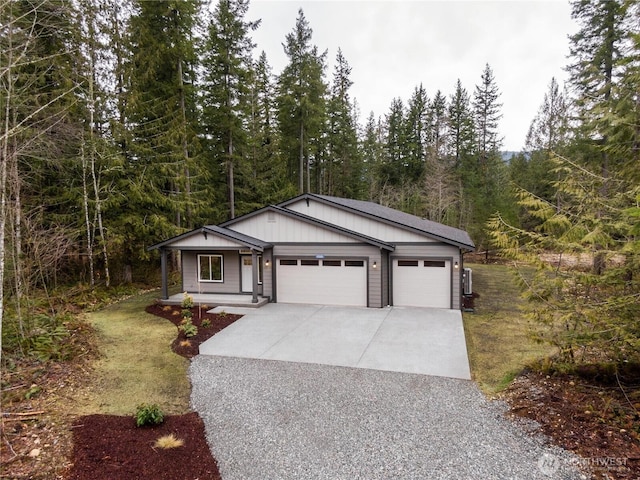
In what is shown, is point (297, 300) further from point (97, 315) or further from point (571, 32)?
point (571, 32)

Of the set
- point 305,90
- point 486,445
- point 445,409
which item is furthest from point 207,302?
point 305,90

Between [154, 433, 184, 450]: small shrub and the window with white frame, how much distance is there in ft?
31.9

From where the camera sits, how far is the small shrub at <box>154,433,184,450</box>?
449cm

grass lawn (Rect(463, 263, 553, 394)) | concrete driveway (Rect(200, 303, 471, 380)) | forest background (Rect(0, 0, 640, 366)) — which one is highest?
forest background (Rect(0, 0, 640, 366))

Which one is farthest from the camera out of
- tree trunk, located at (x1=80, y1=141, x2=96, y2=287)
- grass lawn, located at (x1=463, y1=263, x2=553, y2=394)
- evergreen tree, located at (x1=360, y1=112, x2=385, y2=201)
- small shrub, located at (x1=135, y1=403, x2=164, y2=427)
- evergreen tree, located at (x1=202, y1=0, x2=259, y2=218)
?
evergreen tree, located at (x1=360, y1=112, x2=385, y2=201)

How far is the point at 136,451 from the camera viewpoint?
14.4 ft

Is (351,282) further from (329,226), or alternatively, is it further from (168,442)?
(168,442)

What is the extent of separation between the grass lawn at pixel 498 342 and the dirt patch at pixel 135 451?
4.67 m

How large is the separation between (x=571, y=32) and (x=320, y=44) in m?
14.2

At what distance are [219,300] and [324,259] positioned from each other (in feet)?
13.5

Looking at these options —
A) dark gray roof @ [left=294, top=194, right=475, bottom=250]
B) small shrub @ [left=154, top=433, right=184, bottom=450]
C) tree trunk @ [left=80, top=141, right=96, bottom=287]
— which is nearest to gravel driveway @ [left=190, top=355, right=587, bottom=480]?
small shrub @ [left=154, top=433, right=184, bottom=450]

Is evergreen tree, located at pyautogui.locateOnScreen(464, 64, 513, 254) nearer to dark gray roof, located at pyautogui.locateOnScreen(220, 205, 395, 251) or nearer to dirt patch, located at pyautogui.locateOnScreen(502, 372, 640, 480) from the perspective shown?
dark gray roof, located at pyautogui.locateOnScreen(220, 205, 395, 251)

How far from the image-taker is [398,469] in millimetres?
4129

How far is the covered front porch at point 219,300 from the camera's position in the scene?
12.7 meters
